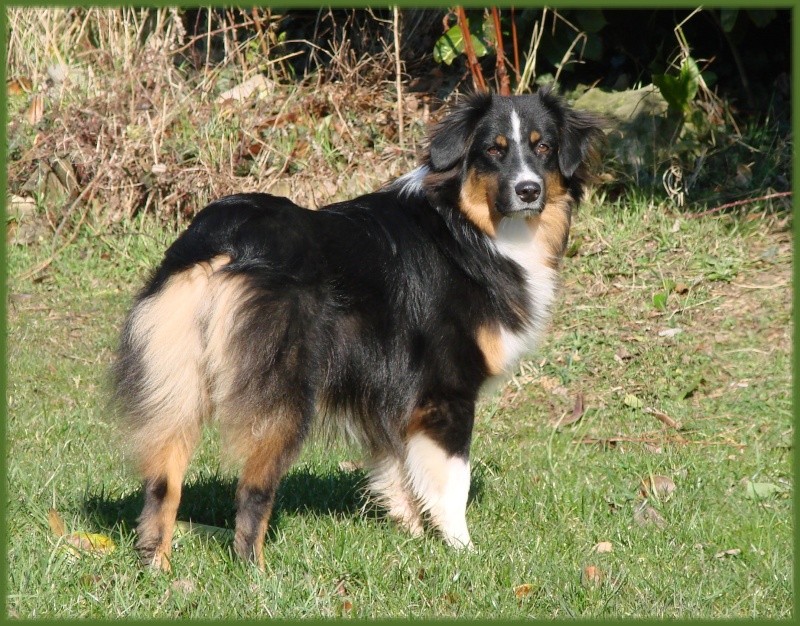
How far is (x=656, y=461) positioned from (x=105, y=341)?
4.59 metres

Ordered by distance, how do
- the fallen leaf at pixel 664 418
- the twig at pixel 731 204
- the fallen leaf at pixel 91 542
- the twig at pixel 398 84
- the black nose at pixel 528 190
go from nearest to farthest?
the fallen leaf at pixel 91 542 < the black nose at pixel 528 190 < the fallen leaf at pixel 664 418 < the twig at pixel 731 204 < the twig at pixel 398 84

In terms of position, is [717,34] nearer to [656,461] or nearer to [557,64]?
[557,64]

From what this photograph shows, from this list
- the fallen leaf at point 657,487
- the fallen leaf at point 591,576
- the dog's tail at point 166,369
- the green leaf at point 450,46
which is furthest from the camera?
the green leaf at point 450,46

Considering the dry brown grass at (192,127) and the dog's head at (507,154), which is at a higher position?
the dog's head at (507,154)

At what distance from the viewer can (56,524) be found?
4.74 meters

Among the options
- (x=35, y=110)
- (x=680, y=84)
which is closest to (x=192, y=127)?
(x=35, y=110)

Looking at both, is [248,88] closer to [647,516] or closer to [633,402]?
[633,402]

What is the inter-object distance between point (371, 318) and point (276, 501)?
1349mm

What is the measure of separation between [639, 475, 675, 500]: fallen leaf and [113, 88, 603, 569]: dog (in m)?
1.21

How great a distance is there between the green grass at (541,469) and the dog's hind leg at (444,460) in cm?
15

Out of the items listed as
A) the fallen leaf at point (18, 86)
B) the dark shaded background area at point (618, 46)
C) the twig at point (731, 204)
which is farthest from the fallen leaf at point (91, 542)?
the fallen leaf at point (18, 86)

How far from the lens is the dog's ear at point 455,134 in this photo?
4.98 m

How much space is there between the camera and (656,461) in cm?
609

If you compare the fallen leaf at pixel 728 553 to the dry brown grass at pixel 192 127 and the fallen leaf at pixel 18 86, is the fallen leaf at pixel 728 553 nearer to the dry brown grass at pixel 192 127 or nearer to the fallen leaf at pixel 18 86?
the dry brown grass at pixel 192 127
